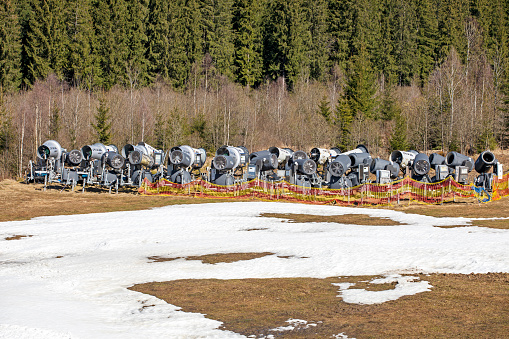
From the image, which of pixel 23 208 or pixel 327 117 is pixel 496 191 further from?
pixel 327 117

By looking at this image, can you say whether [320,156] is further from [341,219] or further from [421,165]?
[341,219]

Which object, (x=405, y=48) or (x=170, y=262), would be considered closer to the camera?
(x=170, y=262)

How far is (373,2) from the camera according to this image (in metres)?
126

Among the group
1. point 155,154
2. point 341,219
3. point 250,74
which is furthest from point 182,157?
point 250,74

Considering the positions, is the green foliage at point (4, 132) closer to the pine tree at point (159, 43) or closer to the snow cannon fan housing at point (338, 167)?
the pine tree at point (159, 43)

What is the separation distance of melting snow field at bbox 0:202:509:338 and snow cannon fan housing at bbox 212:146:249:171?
13.5m

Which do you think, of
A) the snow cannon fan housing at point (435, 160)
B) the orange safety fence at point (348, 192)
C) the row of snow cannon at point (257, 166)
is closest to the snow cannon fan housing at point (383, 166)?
the row of snow cannon at point (257, 166)

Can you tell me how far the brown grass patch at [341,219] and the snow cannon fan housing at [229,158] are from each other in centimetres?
1360

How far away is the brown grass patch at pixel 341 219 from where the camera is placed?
32219 mm

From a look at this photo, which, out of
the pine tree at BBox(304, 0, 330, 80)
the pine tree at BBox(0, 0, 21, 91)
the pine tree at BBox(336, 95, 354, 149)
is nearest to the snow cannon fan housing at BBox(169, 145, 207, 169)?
the pine tree at BBox(336, 95, 354, 149)

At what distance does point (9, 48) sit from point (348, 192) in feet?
215

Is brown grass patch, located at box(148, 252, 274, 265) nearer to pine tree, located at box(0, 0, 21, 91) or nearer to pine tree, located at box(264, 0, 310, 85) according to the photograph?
pine tree, located at box(0, 0, 21, 91)

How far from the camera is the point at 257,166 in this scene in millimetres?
49188

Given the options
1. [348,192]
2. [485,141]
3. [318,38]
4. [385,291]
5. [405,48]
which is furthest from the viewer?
[405,48]
